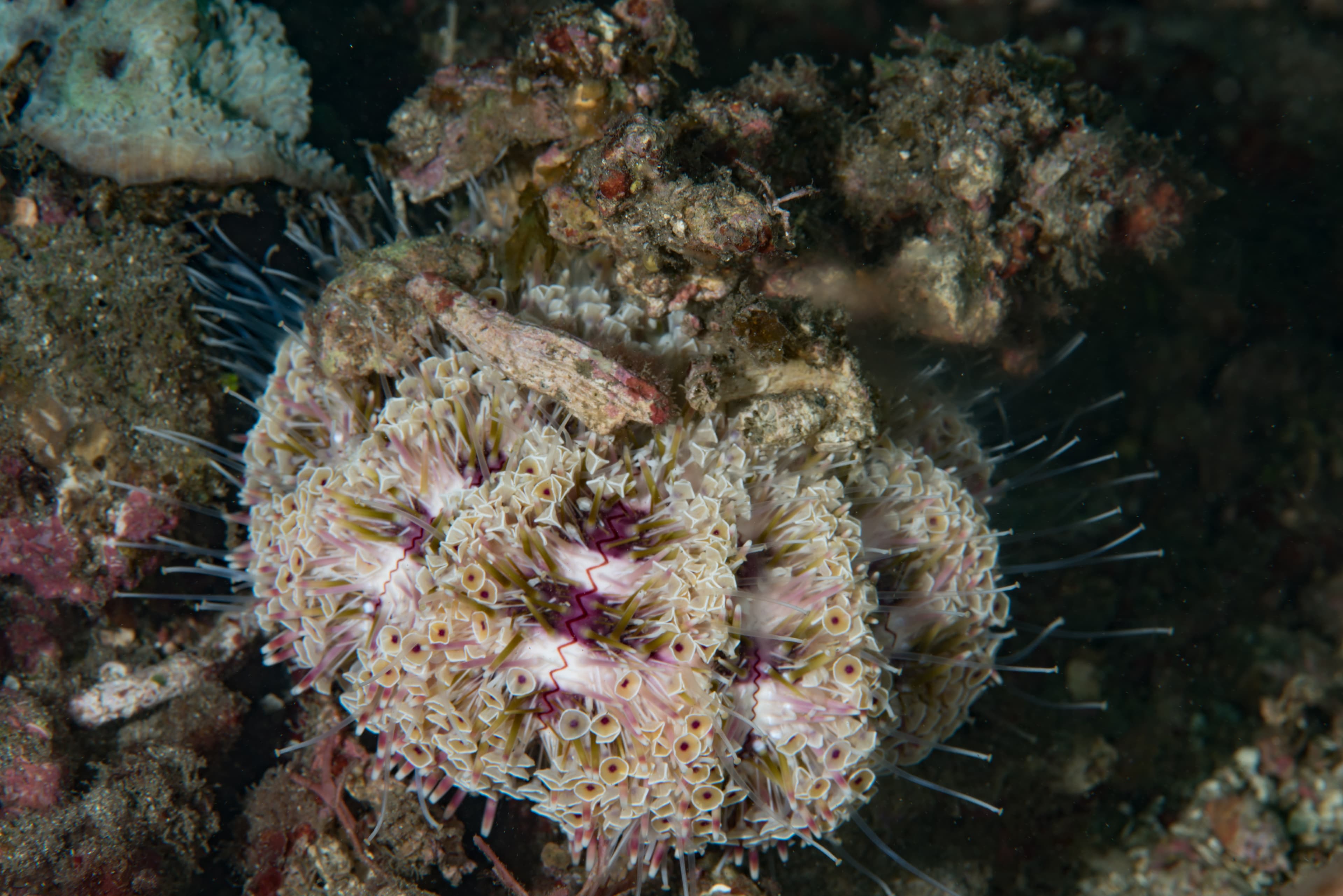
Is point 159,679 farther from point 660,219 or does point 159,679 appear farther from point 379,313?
point 660,219

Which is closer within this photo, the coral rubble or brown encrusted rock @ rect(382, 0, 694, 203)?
the coral rubble

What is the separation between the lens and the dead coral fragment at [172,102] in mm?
4188

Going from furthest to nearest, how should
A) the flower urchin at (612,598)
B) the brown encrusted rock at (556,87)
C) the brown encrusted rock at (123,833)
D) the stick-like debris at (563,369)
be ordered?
the brown encrusted rock at (556,87) → the brown encrusted rock at (123,833) → the stick-like debris at (563,369) → the flower urchin at (612,598)

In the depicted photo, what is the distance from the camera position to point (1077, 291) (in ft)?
16.8

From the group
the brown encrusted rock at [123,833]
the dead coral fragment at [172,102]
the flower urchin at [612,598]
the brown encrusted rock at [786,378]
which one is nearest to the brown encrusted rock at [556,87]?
the dead coral fragment at [172,102]

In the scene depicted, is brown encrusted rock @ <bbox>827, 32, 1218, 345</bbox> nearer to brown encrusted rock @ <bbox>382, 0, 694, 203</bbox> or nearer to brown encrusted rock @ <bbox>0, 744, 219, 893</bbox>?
brown encrusted rock @ <bbox>382, 0, 694, 203</bbox>

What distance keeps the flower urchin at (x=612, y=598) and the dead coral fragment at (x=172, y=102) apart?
64.2 inches

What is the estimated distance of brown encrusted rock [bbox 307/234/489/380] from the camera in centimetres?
357

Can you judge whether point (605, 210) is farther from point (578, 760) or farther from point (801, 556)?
point (578, 760)

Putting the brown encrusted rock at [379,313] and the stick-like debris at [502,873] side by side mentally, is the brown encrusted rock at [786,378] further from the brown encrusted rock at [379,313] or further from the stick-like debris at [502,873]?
the stick-like debris at [502,873]

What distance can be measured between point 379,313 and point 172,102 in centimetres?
222

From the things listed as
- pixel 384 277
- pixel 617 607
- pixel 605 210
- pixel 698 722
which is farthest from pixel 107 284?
pixel 698 722

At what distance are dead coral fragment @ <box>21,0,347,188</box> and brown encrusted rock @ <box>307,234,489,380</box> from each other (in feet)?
4.69

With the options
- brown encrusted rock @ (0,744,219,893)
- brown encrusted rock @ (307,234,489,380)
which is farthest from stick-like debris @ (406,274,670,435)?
brown encrusted rock @ (0,744,219,893)
